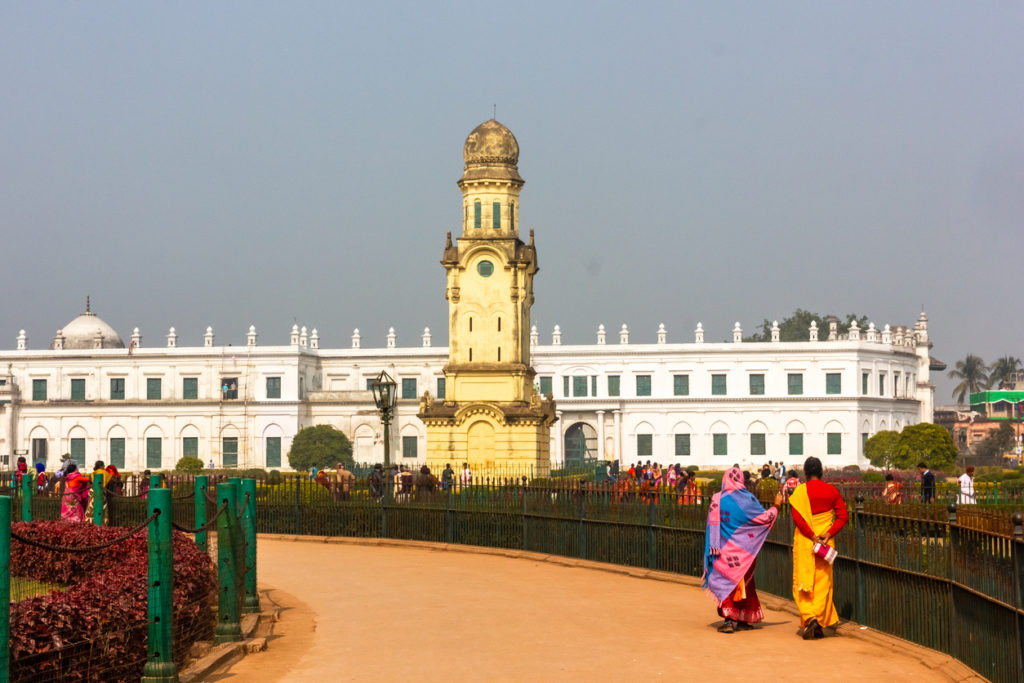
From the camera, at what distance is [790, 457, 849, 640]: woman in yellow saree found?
11.1 meters

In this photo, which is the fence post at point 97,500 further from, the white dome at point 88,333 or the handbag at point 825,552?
the white dome at point 88,333

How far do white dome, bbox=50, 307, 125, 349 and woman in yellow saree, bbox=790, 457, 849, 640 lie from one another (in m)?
79.0

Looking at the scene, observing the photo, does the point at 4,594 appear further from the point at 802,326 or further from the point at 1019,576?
the point at 802,326

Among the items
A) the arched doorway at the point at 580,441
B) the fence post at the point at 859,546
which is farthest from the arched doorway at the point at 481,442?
the arched doorway at the point at 580,441

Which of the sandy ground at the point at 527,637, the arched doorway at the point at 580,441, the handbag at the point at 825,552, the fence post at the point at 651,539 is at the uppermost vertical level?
the arched doorway at the point at 580,441

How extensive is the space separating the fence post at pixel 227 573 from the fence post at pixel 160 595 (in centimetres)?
169

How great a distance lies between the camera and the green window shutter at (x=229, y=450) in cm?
7838

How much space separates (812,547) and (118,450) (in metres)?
73.4

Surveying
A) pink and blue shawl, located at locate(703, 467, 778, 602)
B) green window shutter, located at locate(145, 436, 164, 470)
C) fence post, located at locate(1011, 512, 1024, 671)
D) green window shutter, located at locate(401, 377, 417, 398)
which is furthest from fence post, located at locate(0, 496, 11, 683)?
green window shutter, located at locate(145, 436, 164, 470)

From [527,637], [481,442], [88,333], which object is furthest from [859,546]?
[88,333]

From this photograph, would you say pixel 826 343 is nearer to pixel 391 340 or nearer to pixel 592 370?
pixel 592 370

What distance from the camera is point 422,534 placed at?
21656 mm

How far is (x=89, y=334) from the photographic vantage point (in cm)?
8581

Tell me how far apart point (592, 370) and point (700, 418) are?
6694 millimetres
